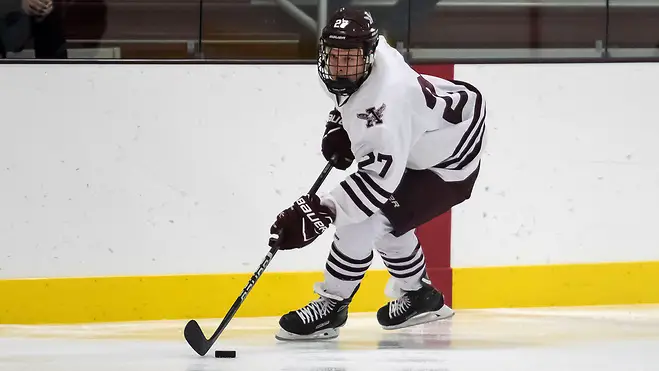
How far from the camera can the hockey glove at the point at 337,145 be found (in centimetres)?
321

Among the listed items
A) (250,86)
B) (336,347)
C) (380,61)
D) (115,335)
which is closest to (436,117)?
(380,61)

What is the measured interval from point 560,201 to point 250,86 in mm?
1161

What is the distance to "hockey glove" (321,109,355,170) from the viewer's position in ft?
10.5

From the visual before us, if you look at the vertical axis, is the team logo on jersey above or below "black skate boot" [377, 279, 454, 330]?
above

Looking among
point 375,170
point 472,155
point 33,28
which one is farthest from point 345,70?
point 33,28

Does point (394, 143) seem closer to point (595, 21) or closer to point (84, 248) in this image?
point (84, 248)

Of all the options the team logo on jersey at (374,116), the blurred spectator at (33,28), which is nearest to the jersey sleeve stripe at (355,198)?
the team logo on jersey at (374,116)

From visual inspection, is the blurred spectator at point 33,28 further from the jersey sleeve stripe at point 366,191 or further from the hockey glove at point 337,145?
the jersey sleeve stripe at point 366,191

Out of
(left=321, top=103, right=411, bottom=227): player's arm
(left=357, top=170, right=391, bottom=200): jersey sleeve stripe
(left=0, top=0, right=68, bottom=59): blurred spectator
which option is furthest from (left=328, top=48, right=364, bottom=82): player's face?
(left=0, top=0, right=68, bottom=59): blurred spectator

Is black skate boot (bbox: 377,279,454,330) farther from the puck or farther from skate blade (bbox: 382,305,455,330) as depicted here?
the puck

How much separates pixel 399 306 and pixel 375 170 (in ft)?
2.12

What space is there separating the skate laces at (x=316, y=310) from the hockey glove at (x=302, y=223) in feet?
1.11

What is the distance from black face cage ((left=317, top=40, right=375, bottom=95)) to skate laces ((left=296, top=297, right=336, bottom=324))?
25.8 inches

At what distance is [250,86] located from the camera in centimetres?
383
